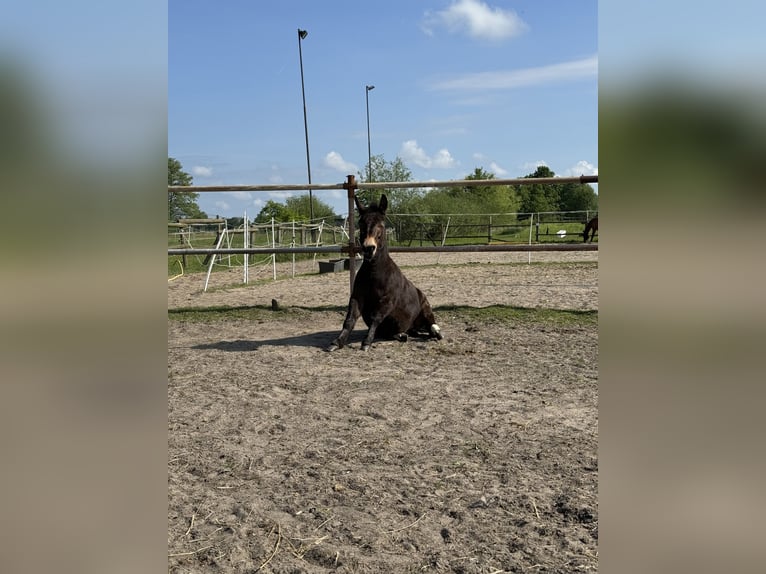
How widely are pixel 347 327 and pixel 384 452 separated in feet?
9.22

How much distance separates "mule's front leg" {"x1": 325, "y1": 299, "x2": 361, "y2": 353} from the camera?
558 centimetres

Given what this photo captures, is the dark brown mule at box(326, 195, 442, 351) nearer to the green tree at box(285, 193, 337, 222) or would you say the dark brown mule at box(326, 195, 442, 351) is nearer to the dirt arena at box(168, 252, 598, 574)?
the dirt arena at box(168, 252, 598, 574)

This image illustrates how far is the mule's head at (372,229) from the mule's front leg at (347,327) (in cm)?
62

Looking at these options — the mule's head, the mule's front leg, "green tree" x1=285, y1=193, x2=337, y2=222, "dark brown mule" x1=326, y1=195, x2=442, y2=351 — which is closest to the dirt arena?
the mule's front leg

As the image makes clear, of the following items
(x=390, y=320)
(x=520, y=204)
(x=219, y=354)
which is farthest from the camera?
(x=520, y=204)

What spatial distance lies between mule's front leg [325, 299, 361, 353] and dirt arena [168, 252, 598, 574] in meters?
0.10

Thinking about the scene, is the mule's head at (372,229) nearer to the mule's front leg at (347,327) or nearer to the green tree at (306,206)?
the mule's front leg at (347,327)
